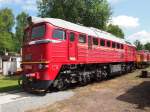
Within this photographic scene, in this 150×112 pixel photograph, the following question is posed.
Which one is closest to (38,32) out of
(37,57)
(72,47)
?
(37,57)

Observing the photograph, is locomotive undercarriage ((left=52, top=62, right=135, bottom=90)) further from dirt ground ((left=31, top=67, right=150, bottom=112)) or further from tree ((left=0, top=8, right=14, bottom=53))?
tree ((left=0, top=8, right=14, bottom=53))

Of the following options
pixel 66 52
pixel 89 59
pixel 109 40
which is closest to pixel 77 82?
pixel 89 59

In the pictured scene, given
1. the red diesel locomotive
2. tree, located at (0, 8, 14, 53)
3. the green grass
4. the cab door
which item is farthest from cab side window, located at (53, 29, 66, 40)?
tree, located at (0, 8, 14, 53)

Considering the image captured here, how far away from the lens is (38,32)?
13.0m

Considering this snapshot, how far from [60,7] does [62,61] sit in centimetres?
1964

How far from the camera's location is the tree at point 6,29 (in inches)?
2286

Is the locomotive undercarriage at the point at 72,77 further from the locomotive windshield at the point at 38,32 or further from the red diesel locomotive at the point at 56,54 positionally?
the locomotive windshield at the point at 38,32

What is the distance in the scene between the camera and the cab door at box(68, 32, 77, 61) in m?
13.9

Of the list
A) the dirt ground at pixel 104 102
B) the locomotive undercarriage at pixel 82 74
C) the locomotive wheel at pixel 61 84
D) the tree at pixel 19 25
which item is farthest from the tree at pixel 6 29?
the dirt ground at pixel 104 102

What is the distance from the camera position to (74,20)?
3216 centimetres

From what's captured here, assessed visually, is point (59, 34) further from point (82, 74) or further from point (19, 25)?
point (19, 25)

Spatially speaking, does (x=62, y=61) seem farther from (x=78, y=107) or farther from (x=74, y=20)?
(x=74, y=20)

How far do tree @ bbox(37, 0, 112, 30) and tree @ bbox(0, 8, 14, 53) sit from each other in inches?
1105

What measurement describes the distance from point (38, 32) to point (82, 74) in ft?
14.0
